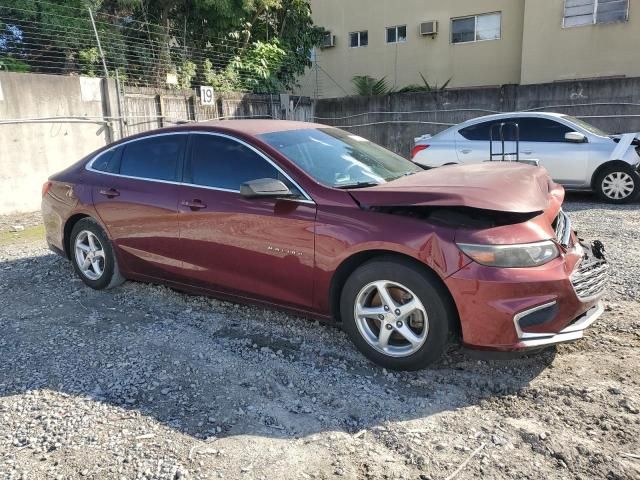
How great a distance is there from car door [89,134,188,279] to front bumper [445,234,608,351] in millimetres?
2386

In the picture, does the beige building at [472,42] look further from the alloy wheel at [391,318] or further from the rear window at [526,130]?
the alloy wheel at [391,318]

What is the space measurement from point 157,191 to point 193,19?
36.1ft

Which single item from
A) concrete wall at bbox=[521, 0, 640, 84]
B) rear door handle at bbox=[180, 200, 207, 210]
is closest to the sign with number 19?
rear door handle at bbox=[180, 200, 207, 210]

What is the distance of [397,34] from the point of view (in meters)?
18.4

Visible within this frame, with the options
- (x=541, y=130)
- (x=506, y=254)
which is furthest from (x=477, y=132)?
(x=506, y=254)

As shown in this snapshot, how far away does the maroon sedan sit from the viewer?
9.89 ft

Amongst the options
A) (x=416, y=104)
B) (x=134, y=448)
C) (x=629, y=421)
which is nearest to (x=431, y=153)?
(x=416, y=104)

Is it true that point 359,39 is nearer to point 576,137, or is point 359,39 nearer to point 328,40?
point 328,40

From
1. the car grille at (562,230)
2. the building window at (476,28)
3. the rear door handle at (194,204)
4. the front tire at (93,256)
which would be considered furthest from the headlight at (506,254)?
the building window at (476,28)

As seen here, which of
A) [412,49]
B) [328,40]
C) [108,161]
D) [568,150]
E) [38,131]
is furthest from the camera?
[328,40]

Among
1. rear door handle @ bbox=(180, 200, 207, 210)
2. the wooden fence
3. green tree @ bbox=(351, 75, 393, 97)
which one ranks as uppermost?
green tree @ bbox=(351, 75, 393, 97)

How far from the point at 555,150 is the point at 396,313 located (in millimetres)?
6405

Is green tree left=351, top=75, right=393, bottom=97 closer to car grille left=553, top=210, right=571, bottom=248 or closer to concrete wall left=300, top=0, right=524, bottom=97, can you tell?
concrete wall left=300, top=0, right=524, bottom=97

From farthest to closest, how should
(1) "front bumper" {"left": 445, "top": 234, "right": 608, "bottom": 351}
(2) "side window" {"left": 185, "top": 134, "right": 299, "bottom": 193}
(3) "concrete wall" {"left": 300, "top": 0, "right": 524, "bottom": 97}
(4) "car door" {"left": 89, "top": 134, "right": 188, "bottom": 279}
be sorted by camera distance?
(3) "concrete wall" {"left": 300, "top": 0, "right": 524, "bottom": 97} → (4) "car door" {"left": 89, "top": 134, "right": 188, "bottom": 279} → (2) "side window" {"left": 185, "top": 134, "right": 299, "bottom": 193} → (1) "front bumper" {"left": 445, "top": 234, "right": 608, "bottom": 351}
